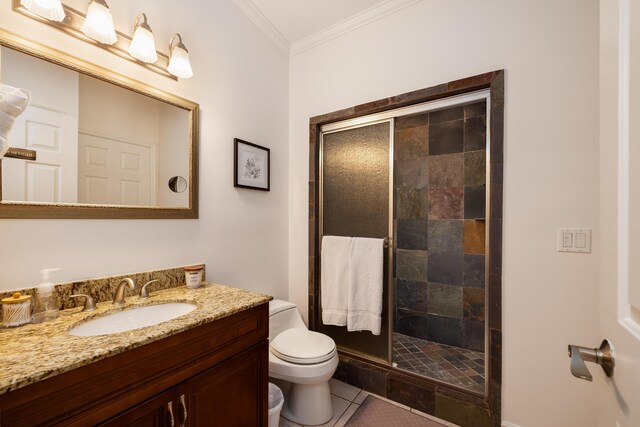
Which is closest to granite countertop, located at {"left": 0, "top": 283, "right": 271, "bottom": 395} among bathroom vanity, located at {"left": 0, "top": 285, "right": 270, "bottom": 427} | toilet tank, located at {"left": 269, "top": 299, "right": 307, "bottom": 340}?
bathroom vanity, located at {"left": 0, "top": 285, "right": 270, "bottom": 427}

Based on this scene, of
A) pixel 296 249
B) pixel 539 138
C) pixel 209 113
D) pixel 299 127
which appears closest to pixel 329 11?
pixel 299 127

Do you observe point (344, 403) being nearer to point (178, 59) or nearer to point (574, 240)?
point (574, 240)

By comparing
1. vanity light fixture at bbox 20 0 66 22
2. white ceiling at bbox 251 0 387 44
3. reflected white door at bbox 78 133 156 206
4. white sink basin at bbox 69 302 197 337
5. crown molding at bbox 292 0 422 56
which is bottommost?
white sink basin at bbox 69 302 197 337

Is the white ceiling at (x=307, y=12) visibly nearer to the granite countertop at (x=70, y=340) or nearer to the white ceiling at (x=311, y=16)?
the white ceiling at (x=311, y=16)

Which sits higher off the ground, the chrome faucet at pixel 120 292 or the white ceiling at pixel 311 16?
the white ceiling at pixel 311 16

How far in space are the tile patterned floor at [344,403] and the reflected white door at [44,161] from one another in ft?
5.34

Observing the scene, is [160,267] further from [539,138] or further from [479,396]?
[539,138]

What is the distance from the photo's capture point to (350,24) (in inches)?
76.2

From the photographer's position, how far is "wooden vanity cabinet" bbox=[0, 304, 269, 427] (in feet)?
2.17

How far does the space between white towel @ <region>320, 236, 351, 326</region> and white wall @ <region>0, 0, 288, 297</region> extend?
1.21ft

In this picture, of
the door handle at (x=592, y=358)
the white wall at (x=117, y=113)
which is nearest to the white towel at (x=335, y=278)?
the white wall at (x=117, y=113)

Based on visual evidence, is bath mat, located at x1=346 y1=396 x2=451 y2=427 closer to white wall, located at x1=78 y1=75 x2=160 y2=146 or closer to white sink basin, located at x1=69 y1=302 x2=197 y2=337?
white sink basin, located at x1=69 y1=302 x2=197 y2=337

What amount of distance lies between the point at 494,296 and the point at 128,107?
2.07 metres

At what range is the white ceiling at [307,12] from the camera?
180 centimetres
